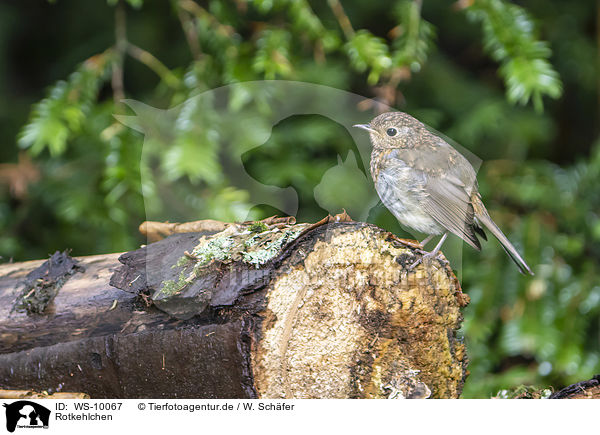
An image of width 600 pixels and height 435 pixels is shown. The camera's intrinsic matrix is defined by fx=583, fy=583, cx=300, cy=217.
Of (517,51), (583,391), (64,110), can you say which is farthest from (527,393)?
(64,110)

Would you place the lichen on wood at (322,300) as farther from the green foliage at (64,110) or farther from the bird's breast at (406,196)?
the green foliage at (64,110)

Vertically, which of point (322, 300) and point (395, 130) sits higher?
point (395, 130)

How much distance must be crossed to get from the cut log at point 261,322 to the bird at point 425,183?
0.04 metres

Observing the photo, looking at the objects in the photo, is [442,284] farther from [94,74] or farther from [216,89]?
[94,74]

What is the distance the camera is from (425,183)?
0.81 m

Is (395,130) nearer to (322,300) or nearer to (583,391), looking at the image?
(322,300)

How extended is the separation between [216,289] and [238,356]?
90mm

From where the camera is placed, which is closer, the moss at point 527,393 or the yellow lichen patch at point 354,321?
the yellow lichen patch at point 354,321

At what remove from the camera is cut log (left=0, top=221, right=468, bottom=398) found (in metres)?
0.76

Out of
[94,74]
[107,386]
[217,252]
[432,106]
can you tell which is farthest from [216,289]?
[432,106]

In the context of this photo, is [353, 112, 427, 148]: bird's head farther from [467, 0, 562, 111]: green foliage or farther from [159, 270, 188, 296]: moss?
[467, 0, 562, 111]: green foliage

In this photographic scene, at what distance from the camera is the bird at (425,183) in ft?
2.63

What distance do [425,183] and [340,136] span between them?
231 millimetres
